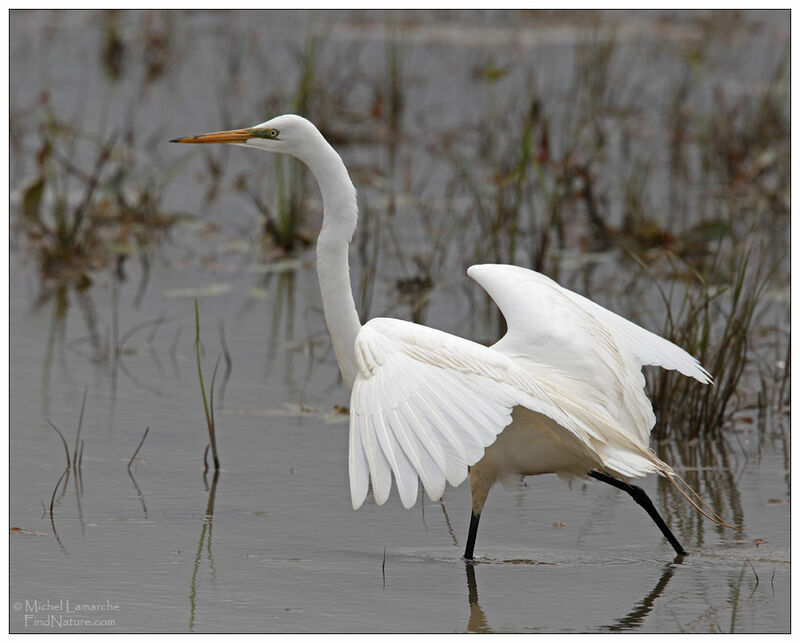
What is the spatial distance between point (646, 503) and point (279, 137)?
5.67 feet

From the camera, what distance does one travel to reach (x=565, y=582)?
4191 millimetres

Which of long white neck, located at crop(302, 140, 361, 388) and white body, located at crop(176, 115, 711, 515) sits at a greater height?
long white neck, located at crop(302, 140, 361, 388)

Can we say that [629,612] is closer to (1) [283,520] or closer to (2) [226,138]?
(1) [283,520]

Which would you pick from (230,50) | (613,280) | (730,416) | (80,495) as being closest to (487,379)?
(80,495)

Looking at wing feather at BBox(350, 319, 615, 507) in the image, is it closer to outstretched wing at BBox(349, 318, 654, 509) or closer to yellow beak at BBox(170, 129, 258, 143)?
outstretched wing at BBox(349, 318, 654, 509)

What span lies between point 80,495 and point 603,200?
214 inches

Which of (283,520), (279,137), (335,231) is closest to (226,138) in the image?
(279,137)

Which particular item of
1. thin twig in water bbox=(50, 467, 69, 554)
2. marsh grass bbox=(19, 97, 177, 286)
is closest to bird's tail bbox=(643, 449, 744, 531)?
thin twig in water bbox=(50, 467, 69, 554)

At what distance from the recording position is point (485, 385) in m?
3.79

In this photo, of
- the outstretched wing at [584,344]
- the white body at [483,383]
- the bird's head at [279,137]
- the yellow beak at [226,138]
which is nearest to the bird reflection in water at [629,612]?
the white body at [483,383]

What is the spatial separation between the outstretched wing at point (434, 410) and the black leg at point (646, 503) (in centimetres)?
30

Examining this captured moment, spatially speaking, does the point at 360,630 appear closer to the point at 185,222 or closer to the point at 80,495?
the point at 80,495

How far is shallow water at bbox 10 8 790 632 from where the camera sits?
3916mm

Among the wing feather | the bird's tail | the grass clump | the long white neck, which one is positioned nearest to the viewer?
the wing feather
